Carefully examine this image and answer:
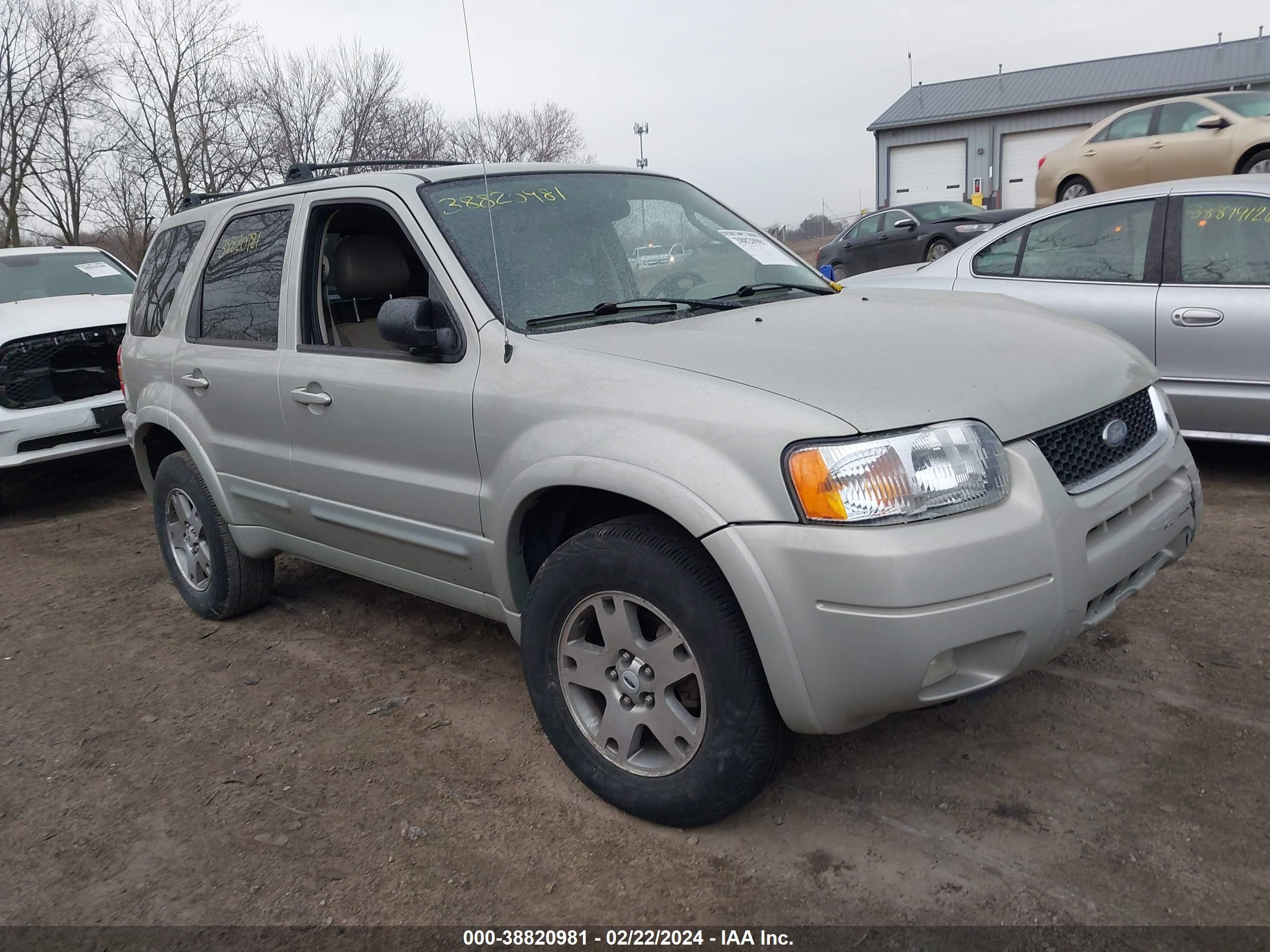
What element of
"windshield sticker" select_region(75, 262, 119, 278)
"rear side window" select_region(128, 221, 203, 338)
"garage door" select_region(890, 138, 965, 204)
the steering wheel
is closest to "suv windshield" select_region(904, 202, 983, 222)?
"windshield sticker" select_region(75, 262, 119, 278)

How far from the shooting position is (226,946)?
2.45 meters

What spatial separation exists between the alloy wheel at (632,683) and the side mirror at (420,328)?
2.99 ft

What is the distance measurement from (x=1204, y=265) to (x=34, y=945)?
554 cm

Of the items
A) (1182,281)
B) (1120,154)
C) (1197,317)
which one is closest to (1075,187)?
(1120,154)

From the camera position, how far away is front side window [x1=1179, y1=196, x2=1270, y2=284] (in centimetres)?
495

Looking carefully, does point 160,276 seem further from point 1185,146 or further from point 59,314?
point 1185,146

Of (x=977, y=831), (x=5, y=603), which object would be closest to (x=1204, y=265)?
(x=977, y=831)

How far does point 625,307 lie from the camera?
3.15m

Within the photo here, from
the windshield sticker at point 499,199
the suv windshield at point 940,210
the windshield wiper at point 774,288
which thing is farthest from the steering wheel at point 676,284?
the suv windshield at point 940,210

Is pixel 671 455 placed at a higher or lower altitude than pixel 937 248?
higher

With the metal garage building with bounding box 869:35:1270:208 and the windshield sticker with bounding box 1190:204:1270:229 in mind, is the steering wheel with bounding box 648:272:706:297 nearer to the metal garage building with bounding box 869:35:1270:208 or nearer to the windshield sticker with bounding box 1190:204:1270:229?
the windshield sticker with bounding box 1190:204:1270:229

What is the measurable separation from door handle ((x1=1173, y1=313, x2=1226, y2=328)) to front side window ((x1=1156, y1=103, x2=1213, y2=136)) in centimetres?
777

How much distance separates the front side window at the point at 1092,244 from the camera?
537cm

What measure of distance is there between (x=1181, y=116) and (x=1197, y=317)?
815cm
